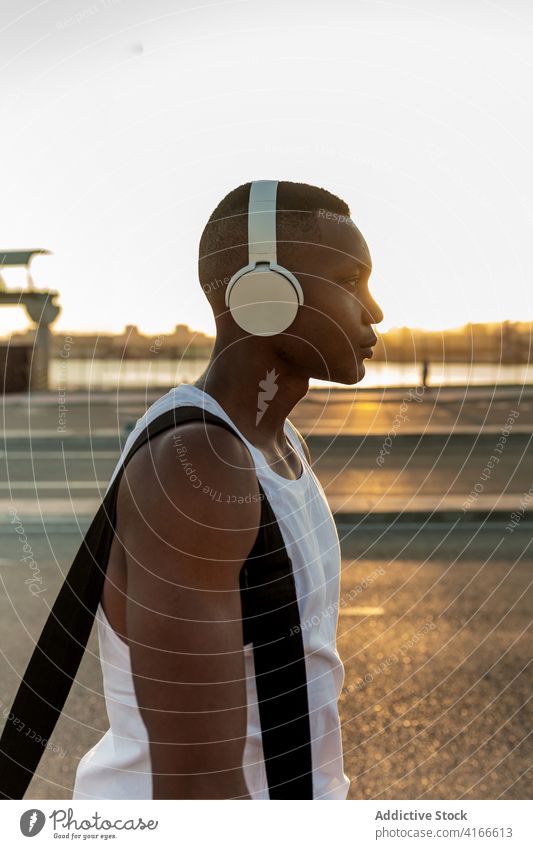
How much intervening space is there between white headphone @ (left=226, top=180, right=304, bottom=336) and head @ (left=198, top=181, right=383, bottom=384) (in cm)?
1

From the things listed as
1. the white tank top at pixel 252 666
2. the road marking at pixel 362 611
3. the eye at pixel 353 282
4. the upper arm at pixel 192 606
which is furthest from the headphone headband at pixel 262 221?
the road marking at pixel 362 611

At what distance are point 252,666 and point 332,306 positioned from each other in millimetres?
489

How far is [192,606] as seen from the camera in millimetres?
1265

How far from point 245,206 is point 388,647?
466 cm

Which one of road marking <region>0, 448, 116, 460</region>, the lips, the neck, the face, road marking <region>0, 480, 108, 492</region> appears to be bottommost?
road marking <region>0, 448, 116, 460</region>

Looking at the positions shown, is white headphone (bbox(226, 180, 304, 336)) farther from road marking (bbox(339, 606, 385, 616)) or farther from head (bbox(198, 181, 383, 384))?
road marking (bbox(339, 606, 385, 616))

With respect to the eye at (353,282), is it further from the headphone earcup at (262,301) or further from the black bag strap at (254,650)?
the black bag strap at (254,650)

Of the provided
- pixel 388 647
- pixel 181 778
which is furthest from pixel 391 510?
pixel 181 778

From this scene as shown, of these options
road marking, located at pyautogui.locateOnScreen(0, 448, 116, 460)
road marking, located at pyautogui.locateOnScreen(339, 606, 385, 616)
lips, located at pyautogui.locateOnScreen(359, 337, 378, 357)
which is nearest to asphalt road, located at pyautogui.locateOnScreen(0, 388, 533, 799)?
road marking, located at pyautogui.locateOnScreen(339, 606, 385, 616)

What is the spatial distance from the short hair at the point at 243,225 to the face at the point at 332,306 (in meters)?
0.02

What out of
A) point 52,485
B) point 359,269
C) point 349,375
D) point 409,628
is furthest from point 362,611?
point 52,485

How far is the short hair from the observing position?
4.91 ft

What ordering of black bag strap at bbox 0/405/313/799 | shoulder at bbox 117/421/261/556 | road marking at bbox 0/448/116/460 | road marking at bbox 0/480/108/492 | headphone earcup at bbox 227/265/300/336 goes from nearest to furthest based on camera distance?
1. shoulder at bbox 117/421/261/556
2. black bag strap at bbox 0/405/313/799
3. headphone earcup at bbox 227/265/300/336
4. road marking at bbox 0/480/108/492
5. road marking at bbox 0/448/116/460
